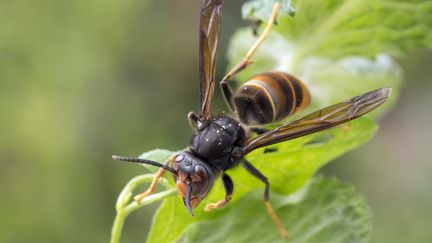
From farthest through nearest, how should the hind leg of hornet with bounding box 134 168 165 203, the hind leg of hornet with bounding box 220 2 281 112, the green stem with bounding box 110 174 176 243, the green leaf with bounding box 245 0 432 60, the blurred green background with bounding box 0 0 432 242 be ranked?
the blurred green background with bounding box 0 0 432 242 < the hind leg of hornet with bounding box 220 2 281 112 < the green leaf with bounding box 245 0 432 60 < the hind leg of hornet with bounding box 134 168 165 203 < the green stem with bounding box 110 174 176 243

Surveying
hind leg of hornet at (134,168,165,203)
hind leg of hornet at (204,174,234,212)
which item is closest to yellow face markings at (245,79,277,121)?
hind leg of hornet at (204,174,234,212)

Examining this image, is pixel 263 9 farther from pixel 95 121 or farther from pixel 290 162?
pixel 95 121

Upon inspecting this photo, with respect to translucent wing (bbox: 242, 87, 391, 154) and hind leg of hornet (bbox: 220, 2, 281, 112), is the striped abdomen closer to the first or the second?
hind leg of hornet (bbox: 220, 2, 281, 112)

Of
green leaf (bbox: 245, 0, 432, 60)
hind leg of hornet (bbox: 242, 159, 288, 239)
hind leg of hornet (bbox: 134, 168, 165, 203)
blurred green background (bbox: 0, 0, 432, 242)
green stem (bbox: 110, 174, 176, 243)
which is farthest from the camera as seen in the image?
blurred green background (bbox: 0, 0, 432, 242)

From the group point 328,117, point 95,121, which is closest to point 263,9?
point 328,117

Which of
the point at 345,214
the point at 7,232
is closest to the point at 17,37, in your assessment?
the point at 7,232

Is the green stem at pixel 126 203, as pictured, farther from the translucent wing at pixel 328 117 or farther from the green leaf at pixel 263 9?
the green leaf at pixel 263 9
